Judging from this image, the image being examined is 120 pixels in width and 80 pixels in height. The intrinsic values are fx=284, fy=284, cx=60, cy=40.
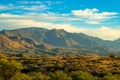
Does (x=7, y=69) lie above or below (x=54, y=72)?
above

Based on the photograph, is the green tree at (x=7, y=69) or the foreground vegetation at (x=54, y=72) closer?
the foreground vegetation at (x=54, y=72)

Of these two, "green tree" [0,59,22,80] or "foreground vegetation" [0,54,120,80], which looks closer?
"foreground vegetation" [0,54,120,80]

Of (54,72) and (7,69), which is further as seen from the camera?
Answer: (54,72)

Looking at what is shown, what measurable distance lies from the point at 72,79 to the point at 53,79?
9.29 meters

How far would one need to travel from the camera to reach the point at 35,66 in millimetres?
179000

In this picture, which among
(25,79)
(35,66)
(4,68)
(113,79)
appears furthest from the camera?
(35,66)

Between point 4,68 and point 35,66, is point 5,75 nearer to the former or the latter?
point 4,68

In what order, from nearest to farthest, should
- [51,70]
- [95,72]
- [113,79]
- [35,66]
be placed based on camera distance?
[113,79], [95,72], [51,70], [35,66]

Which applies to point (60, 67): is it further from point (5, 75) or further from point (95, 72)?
point (5, 75)

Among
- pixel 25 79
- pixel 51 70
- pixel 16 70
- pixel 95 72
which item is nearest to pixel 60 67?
pixel 51 70

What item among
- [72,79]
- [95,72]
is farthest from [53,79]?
[95,72]

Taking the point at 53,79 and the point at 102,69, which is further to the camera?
the point at 102,69

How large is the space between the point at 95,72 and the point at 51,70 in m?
27.4

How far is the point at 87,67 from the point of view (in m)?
169
